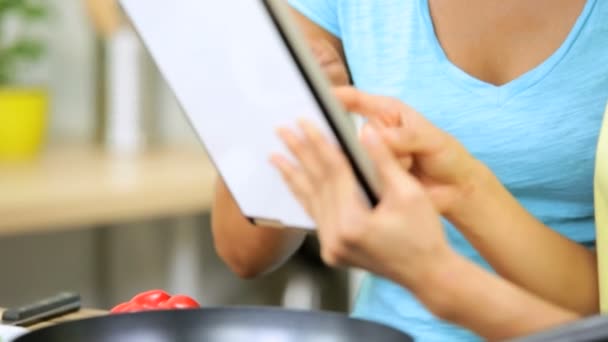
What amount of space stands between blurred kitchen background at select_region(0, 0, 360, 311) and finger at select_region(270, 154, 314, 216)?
1239 mm

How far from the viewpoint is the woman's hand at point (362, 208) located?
677 mm

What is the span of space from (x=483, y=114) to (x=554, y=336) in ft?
1.75

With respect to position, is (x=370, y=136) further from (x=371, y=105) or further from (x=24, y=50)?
(x=24, y=50)

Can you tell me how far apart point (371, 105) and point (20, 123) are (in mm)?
1496

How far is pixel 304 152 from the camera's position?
0.69 m

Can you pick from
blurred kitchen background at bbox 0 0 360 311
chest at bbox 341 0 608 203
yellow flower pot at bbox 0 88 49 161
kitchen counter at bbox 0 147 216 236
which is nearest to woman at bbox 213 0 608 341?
chest at bbox 341 0 608 203

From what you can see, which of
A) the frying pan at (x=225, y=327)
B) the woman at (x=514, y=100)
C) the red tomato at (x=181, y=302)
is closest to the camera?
the frying pan at (x=225, y=327)

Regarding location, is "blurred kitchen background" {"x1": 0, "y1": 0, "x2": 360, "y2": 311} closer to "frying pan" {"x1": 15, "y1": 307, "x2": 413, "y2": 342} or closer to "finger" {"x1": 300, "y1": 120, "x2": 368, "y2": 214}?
"frying pan" {"x1": 15, "y1": 307, "x2": 413, "y2": 342}

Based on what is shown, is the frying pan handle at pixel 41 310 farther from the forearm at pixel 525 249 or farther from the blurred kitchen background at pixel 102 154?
the blurred kitchen background at pixel 102 154

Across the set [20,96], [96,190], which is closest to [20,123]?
[20,96]

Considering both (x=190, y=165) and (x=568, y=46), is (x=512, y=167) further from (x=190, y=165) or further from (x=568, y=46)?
(x=190, y=165)

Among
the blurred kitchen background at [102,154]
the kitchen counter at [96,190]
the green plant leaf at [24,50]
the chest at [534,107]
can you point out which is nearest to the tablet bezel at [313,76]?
the chest at [534,107]

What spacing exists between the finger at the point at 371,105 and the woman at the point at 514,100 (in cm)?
19

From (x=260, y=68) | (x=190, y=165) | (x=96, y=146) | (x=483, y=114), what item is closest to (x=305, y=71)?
(x=260, y=68)
